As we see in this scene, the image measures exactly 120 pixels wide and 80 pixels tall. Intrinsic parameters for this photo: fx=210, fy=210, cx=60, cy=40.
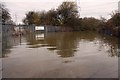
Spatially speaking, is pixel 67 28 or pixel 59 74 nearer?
pixel 59 74

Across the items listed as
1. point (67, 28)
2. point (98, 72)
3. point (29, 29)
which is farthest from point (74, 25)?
point (98, 72)

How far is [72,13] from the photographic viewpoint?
2539 inches

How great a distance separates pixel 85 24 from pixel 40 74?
65.9 meters

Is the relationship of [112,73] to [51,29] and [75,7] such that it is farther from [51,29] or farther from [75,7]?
[75,7]

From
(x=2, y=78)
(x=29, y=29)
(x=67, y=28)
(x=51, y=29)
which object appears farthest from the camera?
(x=67, y=28)

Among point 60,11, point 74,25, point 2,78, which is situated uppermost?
point 60,11

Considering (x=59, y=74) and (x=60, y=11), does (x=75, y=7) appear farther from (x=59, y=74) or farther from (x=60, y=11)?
(x=59, y=74)

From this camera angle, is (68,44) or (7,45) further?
(68,44)

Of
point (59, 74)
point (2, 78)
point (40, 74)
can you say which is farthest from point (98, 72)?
point (2, 78)

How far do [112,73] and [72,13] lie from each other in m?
58.7

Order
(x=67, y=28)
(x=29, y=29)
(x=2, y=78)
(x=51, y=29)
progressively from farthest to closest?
1. (x=67, y=28)
2. (x=51, y=29)
3. (x=29, y=29)
4. (x=2, y=78)

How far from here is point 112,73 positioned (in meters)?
6.55

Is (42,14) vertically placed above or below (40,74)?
above

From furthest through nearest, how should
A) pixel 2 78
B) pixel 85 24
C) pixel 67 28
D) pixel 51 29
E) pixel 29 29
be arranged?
pixel 85 24 < pixel 67 28 < pixel 51 29 < pixel 29 29 < pixel 2 78
